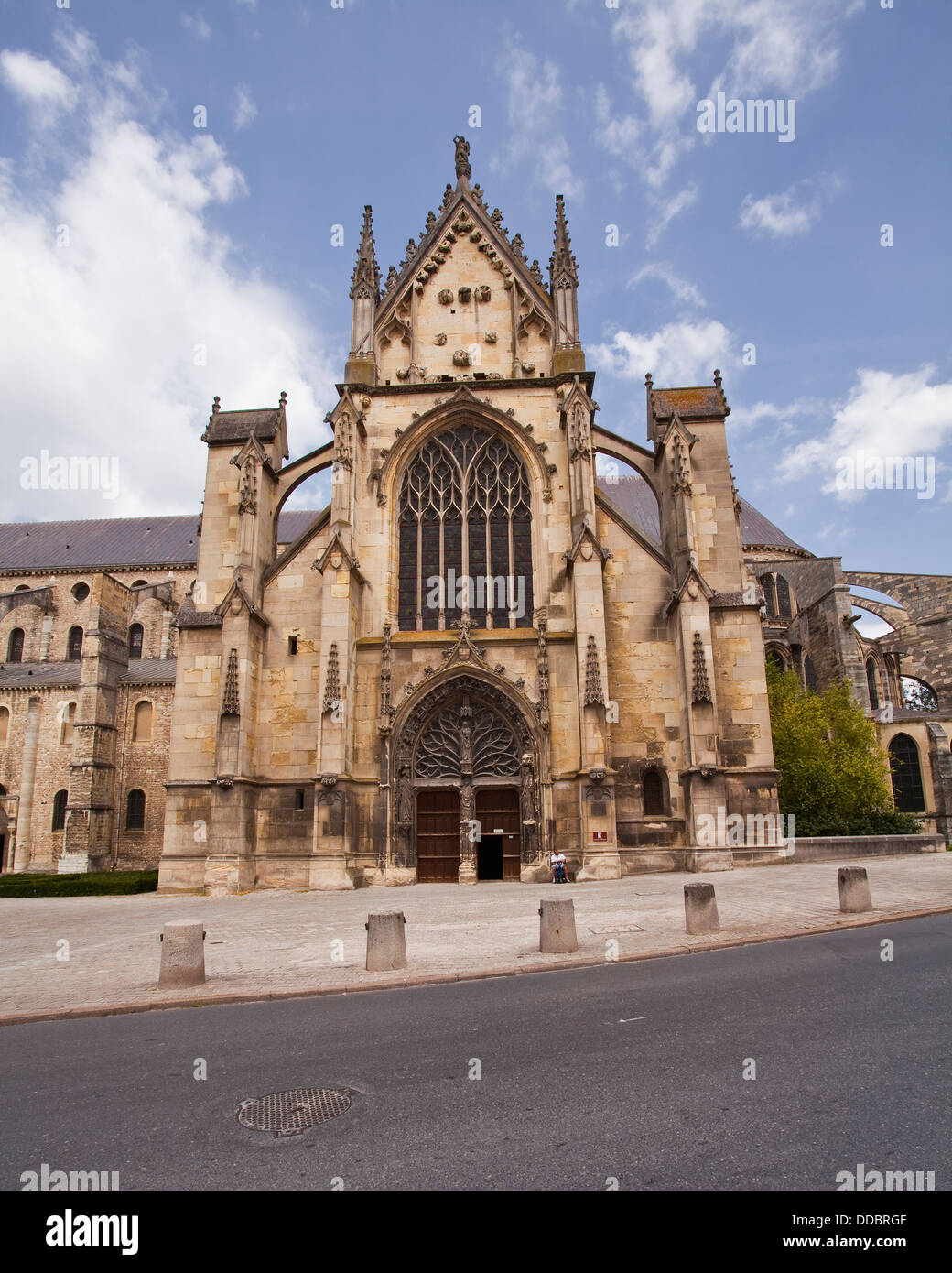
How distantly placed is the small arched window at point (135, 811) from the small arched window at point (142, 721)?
97.1 inches

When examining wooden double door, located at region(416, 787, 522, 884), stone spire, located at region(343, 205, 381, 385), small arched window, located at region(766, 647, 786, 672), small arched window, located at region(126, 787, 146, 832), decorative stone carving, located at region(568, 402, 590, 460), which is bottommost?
wooden double door, located at region(416, 787, 522, 884)

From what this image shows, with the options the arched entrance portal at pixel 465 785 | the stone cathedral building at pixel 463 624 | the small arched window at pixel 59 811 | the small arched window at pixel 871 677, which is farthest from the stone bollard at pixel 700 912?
the small arched window at pixel 59 811

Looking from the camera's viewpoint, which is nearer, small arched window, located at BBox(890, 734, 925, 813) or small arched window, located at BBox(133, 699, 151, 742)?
small arched window, located at BBox(890, 734, 925, 813)

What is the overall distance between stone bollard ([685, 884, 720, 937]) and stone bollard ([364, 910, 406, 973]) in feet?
12.3

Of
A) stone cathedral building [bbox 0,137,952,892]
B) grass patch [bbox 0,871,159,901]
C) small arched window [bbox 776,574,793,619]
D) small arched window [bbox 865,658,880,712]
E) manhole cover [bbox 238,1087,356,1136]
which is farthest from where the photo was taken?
small arched window [bbox 776,574,793,619]

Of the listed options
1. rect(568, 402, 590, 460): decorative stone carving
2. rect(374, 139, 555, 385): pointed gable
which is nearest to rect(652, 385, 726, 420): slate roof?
rect(568, 402, 590, 460): decorative stone carving

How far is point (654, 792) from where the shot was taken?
71.0ft

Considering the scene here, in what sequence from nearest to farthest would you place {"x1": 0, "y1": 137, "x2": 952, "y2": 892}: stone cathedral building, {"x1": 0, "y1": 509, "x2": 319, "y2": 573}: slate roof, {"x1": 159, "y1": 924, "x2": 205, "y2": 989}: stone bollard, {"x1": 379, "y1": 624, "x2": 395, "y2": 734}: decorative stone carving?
{"x1": 159, "y1": 924, "x2": 205, "y2": 989}: stone bollard, {"x1": 0, "y1": 137, "x2": 952, "y2": 892}: stone cathedral building, {"x1": 379, "y1": 624, "x2": 395, "y2": 734}: decorative stone carving, {"x1": 0, "y1": 509, "x2": 319, "y2": 573}: slate roof

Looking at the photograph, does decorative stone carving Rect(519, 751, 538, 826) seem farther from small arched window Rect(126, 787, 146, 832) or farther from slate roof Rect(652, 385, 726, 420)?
small arched window Rect(126, 787, 146, 832)

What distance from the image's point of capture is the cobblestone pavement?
8609mm

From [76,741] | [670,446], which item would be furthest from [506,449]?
[76,741]
